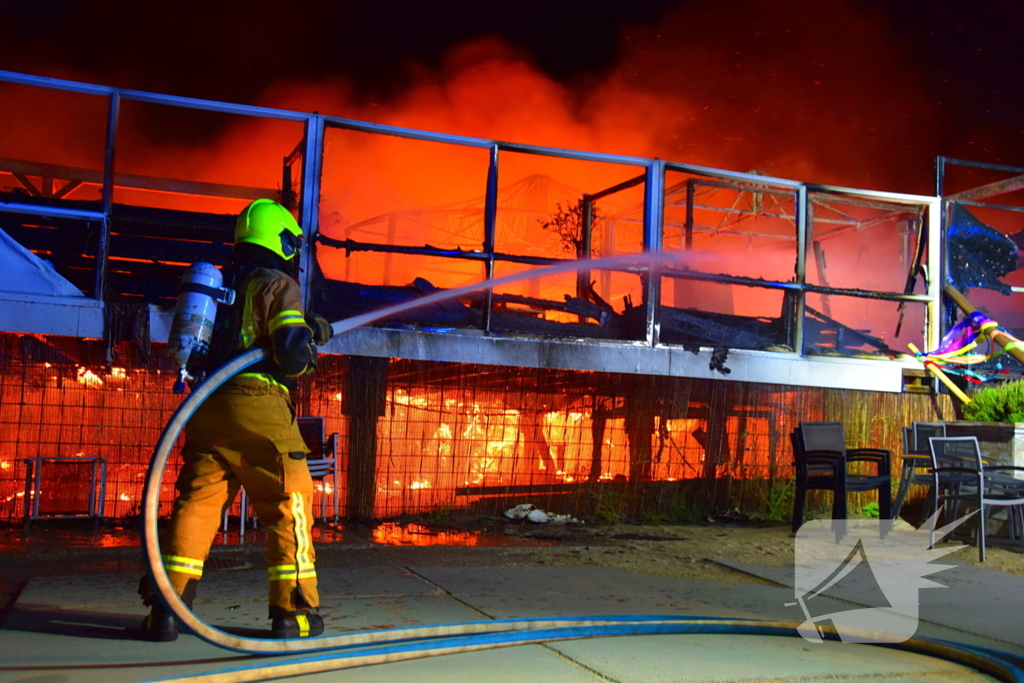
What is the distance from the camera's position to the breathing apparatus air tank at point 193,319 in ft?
11.5

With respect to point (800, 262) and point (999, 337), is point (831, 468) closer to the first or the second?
point (800, 262)

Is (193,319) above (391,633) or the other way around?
above

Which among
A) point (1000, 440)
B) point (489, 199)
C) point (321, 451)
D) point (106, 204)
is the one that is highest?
point (489, 199)

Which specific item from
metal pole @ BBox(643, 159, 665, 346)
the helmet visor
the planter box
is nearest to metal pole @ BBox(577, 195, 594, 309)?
metal pole @ BBox(643, 159, 665, 346)

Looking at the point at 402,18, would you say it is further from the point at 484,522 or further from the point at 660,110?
the point at 484,522

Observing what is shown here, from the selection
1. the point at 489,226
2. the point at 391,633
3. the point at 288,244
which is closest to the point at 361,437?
the point at 489,226

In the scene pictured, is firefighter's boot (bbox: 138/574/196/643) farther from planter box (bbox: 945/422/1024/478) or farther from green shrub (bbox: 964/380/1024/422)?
green shrub (bbox: 964/380/1024/422)

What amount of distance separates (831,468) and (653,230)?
2.73m

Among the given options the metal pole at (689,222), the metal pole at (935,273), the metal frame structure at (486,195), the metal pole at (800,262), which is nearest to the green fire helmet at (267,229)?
the metal frame structure at (486,195)

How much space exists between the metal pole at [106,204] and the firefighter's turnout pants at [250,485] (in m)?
3.43

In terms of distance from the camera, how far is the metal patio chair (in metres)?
6.28

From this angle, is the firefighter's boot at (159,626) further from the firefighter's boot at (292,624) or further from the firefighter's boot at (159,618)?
the firefighter's boot at (292,624)

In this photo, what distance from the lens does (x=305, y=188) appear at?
6.90 metres

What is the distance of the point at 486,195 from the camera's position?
738 centimetres
